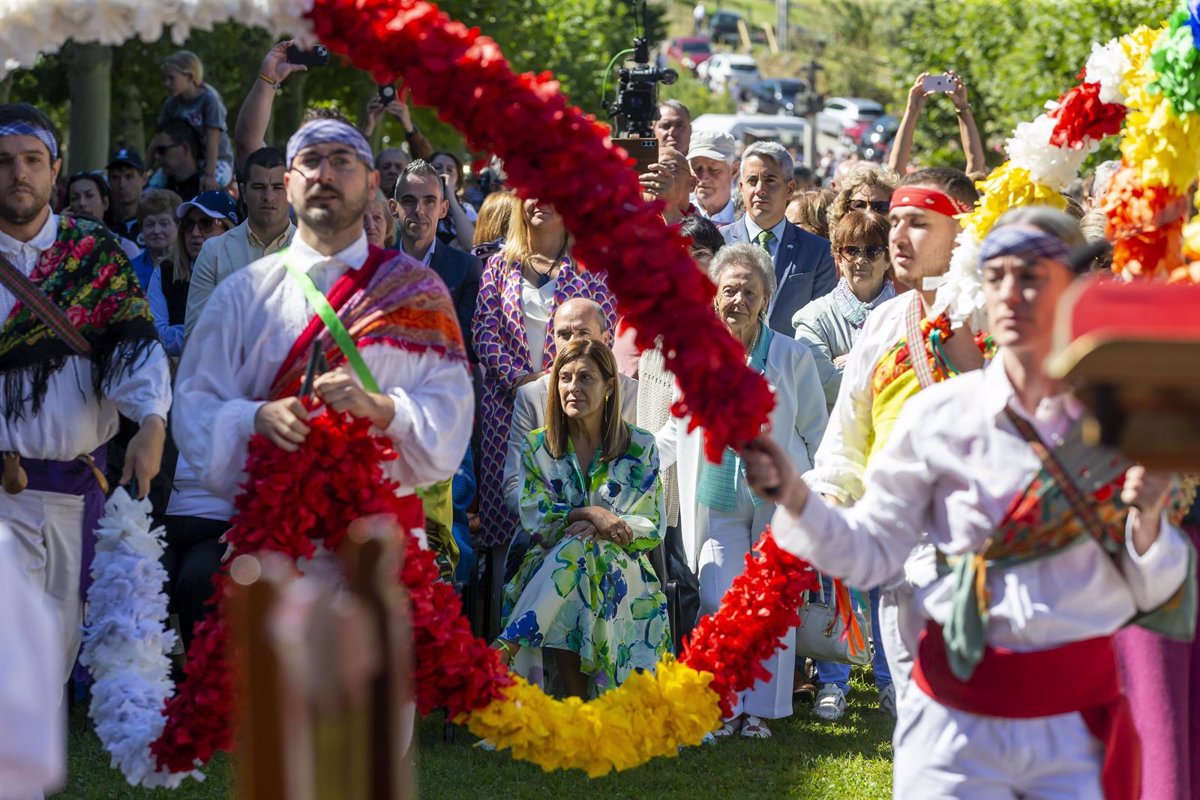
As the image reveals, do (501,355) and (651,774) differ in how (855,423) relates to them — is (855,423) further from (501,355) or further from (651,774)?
(501,355)

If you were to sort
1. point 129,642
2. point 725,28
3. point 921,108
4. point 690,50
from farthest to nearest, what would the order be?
point 725,28, point 690,50, point 921,108, point 129,642

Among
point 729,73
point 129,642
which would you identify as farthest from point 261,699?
point 729,73

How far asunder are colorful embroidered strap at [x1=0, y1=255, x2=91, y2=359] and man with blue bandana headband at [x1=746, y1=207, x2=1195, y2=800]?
8.50 feet

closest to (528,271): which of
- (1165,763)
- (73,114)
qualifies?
(1165,763)

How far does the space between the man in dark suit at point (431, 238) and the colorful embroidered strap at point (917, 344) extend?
3418 mm

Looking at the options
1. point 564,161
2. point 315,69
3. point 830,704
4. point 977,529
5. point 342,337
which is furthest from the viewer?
point 315,69

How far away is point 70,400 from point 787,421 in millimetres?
3372

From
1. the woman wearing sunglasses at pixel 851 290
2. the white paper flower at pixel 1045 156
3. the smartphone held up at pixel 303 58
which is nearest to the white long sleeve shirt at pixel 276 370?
the white paper flower at pixel 1045 156

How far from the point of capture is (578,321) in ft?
25.3

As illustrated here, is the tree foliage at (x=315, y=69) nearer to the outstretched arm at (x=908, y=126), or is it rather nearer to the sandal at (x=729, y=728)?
the outstretched arm at (x=908, y=126)

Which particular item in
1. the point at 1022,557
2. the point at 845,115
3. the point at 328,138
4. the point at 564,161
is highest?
the point at 845,115

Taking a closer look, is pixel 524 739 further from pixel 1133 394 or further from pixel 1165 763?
pixel 1133 394

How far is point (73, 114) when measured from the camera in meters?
18.1

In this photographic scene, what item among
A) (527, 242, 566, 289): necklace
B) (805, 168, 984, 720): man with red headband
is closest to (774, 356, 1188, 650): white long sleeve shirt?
(805, 168, 984, 720): man with red headband
